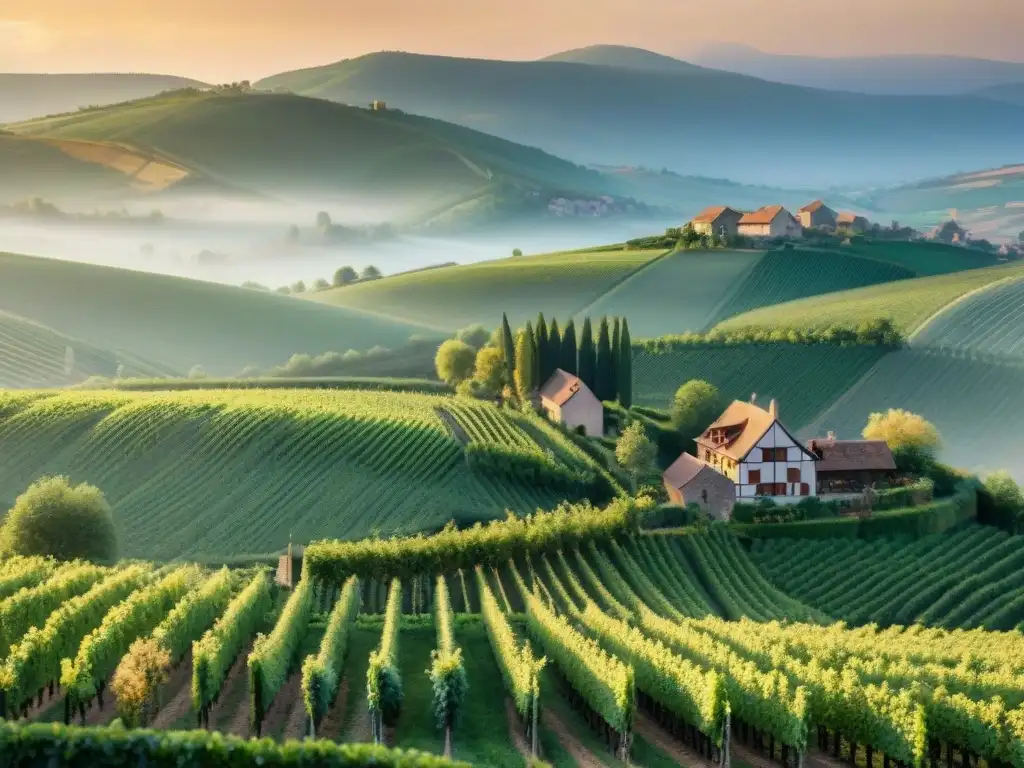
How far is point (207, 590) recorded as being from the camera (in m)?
39.4

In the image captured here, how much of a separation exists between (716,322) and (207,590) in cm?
8822

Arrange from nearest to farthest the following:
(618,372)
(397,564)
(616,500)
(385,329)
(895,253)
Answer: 1. (397,564)
2. (616,500)
3. (618,372)
4. (385,329)
5. (895,253)

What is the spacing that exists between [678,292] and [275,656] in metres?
101

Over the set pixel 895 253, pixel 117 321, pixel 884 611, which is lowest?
pixel 884 611

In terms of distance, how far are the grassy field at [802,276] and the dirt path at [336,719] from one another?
309 feet

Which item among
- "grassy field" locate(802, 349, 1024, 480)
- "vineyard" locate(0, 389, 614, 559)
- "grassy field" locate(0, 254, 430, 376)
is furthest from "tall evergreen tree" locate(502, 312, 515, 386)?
"grassy field" locate(0, 254, 430, 376)

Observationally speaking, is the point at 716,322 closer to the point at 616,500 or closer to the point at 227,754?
the point at 616,500

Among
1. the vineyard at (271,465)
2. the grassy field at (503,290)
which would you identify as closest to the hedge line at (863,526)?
the vineyard at (271,465)

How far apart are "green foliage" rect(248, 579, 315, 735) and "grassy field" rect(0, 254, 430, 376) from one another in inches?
3377

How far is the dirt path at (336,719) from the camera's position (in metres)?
30.3

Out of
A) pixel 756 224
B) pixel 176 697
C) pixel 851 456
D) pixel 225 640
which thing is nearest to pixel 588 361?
pixel 851 456

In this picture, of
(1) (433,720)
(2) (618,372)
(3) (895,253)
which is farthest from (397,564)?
(3) (895,253)

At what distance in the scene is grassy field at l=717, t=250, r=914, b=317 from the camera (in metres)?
127

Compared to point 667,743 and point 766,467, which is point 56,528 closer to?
point 667,743
